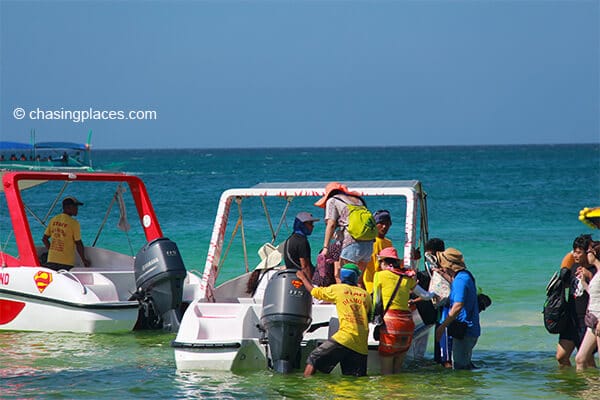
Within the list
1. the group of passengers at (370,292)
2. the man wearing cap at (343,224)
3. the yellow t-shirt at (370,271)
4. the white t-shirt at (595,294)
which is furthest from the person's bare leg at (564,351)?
the man wearing cap at (343,224)

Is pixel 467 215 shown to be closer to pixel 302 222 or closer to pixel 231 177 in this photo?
pixel 302 222

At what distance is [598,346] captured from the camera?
28.9 feet

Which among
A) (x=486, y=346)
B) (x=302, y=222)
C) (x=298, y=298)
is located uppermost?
(x=302, y=222)

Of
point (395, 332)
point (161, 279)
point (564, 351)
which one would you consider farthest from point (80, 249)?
point (564, 351)

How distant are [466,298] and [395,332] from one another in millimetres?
766

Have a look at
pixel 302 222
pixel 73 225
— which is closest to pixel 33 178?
pixel 73 225

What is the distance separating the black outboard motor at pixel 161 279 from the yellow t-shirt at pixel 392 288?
10.5ft

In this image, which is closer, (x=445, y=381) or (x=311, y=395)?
(x=311, y=395)

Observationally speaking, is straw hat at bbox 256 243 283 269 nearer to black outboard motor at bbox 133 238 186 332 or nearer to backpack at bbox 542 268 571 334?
black outboard motor at bbox 133 238 186 332

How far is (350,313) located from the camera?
345 inches

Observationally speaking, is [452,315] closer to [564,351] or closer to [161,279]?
[564,351]

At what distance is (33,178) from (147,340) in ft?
7.96

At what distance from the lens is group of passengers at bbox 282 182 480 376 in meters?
8.84

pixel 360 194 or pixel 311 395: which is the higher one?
pixel 360 194
